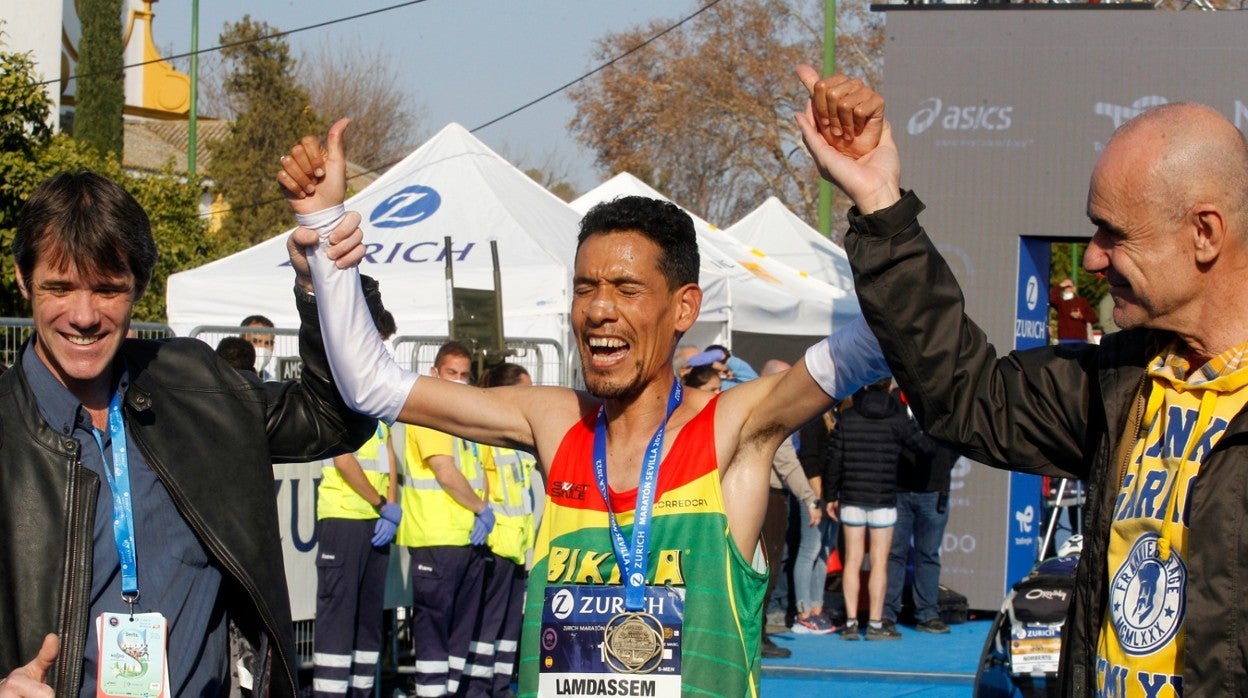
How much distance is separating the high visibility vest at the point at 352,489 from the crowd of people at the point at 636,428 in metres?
4.66

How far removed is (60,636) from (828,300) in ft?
47.8

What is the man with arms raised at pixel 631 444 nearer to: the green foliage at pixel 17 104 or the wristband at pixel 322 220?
the wristband at pixel 322 220

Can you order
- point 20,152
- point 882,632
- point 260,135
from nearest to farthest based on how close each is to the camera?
point 882,632 → point 20,152 → point 260,135

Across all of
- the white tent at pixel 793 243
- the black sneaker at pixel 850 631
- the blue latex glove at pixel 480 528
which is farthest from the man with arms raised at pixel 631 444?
the white tent at pixel 793 243

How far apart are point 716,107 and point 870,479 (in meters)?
27.2

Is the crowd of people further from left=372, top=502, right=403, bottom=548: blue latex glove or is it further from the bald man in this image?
left=372, top=502, right=403, bottom=548: blue latex glove

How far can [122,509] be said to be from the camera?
9.50ft

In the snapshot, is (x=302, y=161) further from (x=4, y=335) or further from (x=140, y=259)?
(x=4, y=335)

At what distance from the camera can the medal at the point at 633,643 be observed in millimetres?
3074

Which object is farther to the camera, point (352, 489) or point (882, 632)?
point (882, 632)

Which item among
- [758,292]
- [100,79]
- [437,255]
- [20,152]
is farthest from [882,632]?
[100,79]

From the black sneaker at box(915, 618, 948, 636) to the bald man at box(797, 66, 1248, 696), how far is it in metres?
9.29

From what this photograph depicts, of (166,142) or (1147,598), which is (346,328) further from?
(166,142)

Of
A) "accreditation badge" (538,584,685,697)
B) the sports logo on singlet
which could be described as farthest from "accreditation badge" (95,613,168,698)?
the sports logo on singlet
